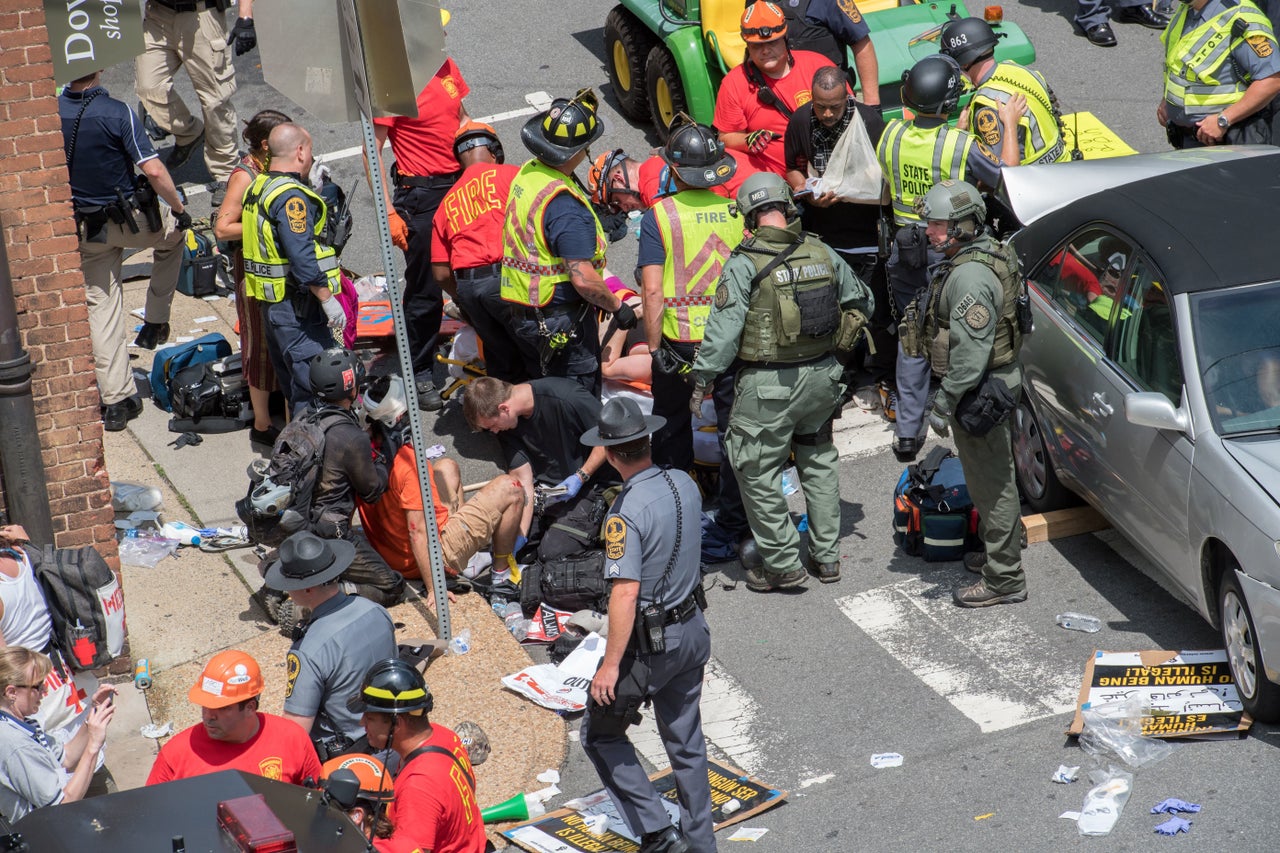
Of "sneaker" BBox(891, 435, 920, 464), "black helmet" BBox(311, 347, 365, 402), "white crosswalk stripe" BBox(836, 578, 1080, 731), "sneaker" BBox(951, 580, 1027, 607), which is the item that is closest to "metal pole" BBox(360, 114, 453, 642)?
"black helmet" BBox(311, 347, 365, 402)

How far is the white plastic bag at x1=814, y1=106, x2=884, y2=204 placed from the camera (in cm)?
861

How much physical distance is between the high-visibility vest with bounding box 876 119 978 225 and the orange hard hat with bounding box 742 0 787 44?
1.21 meters

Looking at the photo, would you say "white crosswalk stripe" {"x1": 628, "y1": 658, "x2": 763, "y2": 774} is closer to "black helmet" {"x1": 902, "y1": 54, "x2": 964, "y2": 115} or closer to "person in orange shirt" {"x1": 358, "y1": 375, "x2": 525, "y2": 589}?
"person in orange shirt" {"x1": 358, "y1": 375, "x2": 525, "y2": 589}

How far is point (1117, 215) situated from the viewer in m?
7.26

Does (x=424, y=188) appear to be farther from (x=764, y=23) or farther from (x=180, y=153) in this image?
(x=180, y=153)

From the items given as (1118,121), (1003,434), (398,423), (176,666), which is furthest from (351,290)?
(1118,121)

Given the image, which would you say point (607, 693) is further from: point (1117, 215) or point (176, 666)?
point (1117, 215)

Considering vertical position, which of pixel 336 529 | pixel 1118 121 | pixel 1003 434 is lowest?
pixel 336 529

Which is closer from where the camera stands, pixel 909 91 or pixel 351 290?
pixel 909 91

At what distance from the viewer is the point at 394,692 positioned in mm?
4852

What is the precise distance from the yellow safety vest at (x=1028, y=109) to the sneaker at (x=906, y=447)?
1.83 meters

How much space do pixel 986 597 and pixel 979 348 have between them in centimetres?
131

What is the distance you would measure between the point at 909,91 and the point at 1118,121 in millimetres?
4837

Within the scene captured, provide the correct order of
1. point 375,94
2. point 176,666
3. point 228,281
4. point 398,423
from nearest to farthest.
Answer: point 375,94, point 176,666, point 398,423, point 228,281
